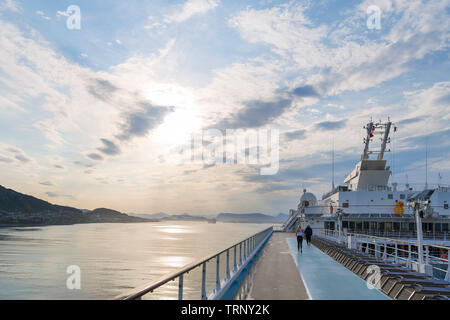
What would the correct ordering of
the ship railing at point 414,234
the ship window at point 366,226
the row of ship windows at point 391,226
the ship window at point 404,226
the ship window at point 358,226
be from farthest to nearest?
the ship window at point 358,226 → the ship window at point 366,226 → the ship window at point 404,226 → the row of ship windows at point 391,226 → the ship railing at point 414,234

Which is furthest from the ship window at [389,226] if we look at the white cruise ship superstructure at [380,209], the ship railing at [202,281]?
the ship railing at [202,281]

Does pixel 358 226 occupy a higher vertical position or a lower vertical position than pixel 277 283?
lower

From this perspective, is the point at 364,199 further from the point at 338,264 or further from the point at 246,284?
the point at 246,284

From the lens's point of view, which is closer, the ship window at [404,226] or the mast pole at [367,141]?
the ship window at [404,226]

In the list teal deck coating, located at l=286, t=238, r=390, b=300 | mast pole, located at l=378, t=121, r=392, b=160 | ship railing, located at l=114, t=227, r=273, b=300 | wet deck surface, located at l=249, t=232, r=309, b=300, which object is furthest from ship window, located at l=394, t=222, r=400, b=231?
ship railing, located at l=114, t=227, r=273, b=300

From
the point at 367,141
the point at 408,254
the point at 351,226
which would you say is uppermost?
the point at 367,141

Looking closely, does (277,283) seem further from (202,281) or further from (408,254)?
(408,254)

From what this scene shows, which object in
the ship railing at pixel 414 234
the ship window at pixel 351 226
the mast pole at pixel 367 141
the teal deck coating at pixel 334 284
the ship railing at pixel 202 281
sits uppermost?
the mast pole at pixel 367 141

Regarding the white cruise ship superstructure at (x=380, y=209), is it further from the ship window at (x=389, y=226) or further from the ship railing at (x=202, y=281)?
the ship railing at (x=202, y=281)

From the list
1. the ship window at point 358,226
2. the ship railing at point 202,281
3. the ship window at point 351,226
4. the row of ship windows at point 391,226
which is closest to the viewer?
the ship railing at point 202,281

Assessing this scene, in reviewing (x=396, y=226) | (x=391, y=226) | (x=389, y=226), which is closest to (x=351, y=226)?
(x=389, y=226)

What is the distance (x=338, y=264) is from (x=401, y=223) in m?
28.2

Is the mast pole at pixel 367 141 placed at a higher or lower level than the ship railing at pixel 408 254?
higher
